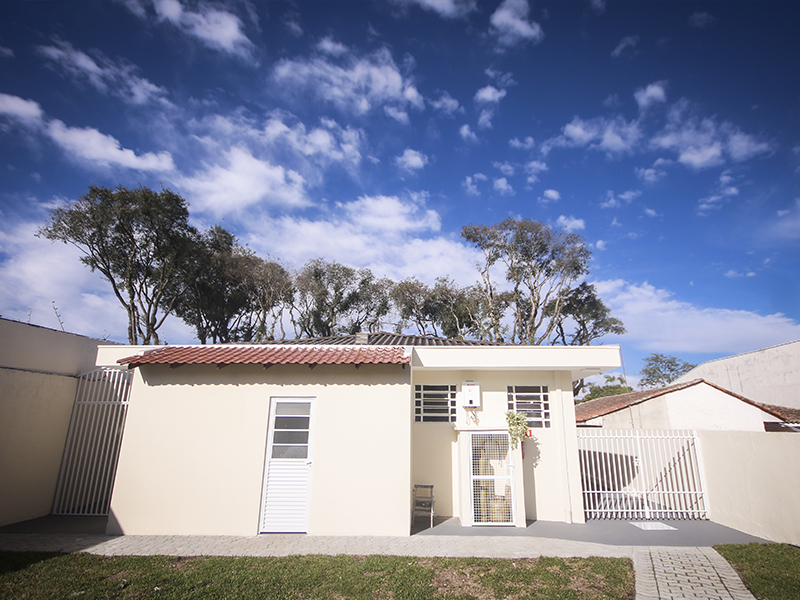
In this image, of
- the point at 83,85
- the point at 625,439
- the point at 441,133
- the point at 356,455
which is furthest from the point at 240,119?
the point at 625,439

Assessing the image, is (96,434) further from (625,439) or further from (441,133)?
(625,439)

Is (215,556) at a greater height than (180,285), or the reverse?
(180,285)

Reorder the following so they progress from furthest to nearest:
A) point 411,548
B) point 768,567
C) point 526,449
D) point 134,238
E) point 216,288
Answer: point 216,288 < point 134,238 < point 526,449 < point 411,548 < point 768,567

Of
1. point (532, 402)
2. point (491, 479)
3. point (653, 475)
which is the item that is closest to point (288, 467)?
point (491, 479)

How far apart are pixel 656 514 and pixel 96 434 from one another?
41.3ft

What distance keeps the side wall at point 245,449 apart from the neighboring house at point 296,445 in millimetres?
19

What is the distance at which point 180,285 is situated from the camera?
68.5ft

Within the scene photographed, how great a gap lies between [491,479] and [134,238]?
18488 millimetres

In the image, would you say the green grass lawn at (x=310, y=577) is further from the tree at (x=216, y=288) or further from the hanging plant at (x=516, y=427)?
the tree at (x=216, y=288)

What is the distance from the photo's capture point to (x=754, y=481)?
24.5 feet

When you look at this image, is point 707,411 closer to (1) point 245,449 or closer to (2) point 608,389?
(1) point 245,449

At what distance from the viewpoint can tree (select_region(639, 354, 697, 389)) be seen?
136 feet

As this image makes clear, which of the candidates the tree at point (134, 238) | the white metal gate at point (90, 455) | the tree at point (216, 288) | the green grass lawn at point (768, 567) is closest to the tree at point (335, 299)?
the tree at point (216, 288)

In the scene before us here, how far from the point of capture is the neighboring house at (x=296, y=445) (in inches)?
273
